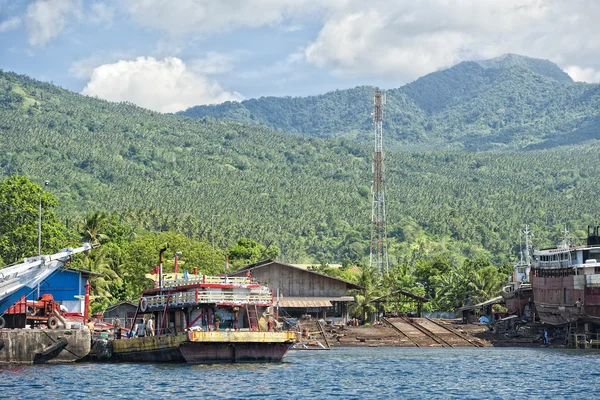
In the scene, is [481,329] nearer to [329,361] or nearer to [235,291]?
[329,361]

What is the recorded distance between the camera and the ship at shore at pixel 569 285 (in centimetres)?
8656

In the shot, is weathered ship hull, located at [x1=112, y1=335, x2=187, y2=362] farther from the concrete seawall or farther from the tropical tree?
the tropical tree

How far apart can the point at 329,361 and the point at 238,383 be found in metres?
19.5

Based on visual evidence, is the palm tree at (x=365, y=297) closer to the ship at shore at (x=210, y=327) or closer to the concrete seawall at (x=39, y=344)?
the ship at shore at (x=210, y=327)

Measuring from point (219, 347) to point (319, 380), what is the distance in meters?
7.44

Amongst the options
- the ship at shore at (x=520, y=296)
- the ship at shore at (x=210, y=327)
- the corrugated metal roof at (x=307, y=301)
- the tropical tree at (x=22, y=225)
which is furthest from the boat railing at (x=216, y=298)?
the ship at shore at (x=520, y=296)

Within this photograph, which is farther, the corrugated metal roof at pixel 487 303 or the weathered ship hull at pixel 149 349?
the corrugated metal roof at pixel 487 303

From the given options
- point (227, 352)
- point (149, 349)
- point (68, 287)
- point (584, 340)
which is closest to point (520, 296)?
point (584, 340)

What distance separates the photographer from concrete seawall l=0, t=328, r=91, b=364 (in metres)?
61.5

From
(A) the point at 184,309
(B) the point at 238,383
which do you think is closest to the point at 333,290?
(A) the point at 184,309

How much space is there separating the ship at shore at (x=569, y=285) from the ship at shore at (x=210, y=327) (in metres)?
35.0

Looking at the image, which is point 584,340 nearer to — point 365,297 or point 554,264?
point 554,264

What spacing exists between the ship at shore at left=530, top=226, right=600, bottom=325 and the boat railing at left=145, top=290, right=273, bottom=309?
119 feet

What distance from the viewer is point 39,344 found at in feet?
206
